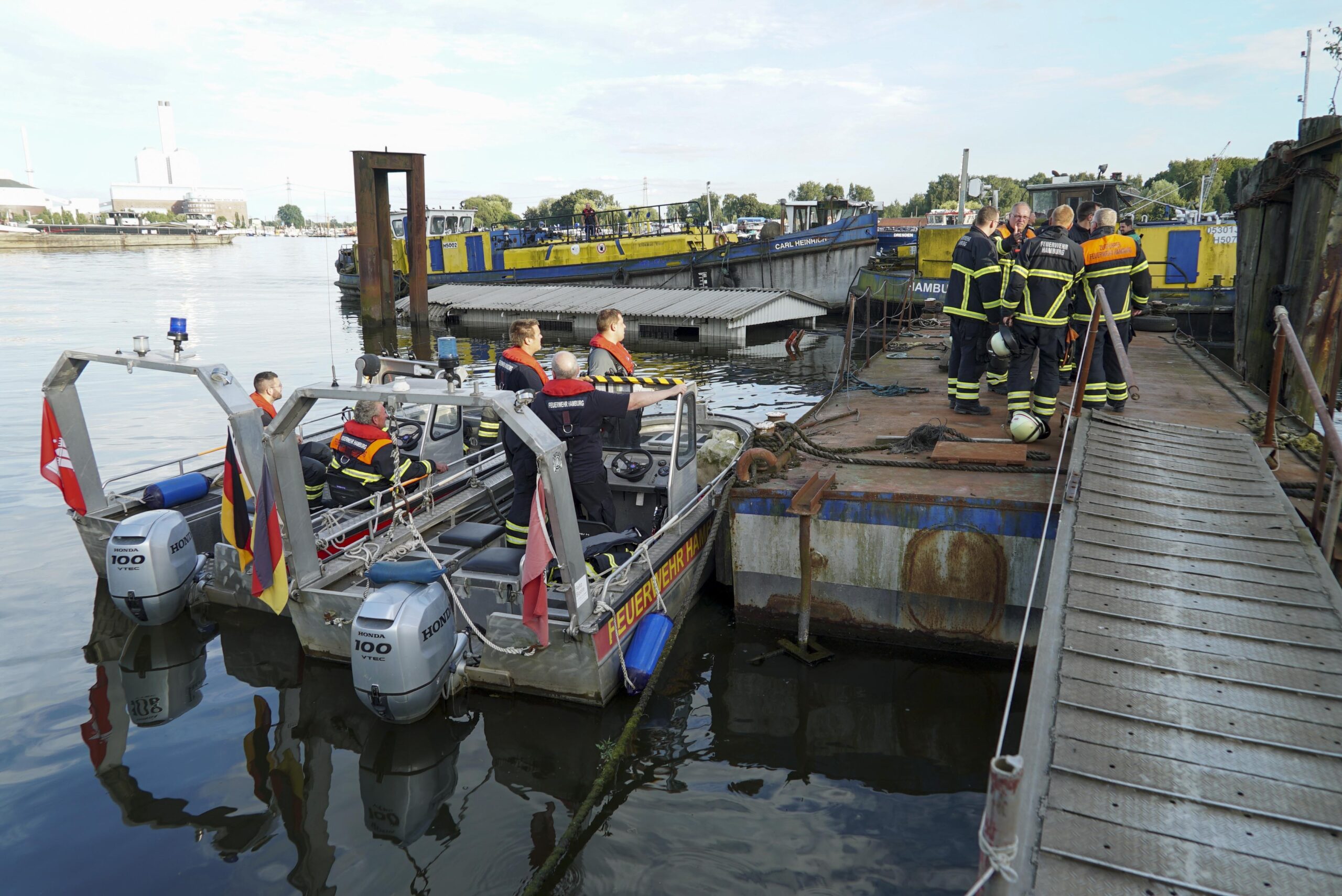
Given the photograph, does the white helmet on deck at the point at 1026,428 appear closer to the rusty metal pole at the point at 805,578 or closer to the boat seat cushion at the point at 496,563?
the rusty metal pole at the point at 805,578

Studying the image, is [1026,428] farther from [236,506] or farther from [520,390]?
[236,506]

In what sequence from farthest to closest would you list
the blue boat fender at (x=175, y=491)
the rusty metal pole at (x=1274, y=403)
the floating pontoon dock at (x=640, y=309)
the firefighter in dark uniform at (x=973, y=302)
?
the floating pontoon dock at (x=640, y=309) → the firefighter in dark uniform at (x=973, y=302) → the blue boat fender at (x=175, y=491) → the rusty metal pole at (x=1274, y=403)

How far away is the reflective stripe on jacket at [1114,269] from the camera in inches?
255

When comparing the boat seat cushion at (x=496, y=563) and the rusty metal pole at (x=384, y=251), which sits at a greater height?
the rusty metal pole at (x=384, y=251)

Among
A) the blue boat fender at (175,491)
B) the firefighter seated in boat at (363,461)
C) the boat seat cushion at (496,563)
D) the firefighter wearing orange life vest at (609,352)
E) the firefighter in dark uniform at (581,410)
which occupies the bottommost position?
the boat seat cushion at (496,563)

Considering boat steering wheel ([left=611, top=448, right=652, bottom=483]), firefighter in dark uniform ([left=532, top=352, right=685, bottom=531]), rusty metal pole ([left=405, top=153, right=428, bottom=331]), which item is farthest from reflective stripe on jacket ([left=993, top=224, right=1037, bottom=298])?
rusty metal pole ([left=405, top=153, right=428, bottom=331])

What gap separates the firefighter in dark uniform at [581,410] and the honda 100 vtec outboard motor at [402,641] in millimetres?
1238

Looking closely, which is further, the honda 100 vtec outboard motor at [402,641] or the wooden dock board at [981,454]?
the wooden dock board at [981,454]

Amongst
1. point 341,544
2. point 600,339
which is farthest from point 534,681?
point 600,339

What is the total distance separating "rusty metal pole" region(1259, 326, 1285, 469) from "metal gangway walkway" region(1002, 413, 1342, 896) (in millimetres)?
664

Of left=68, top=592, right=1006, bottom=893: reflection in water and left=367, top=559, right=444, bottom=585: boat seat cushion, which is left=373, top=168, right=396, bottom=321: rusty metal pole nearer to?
left=68, top=592, right=1006, bottom=893: reflection in water

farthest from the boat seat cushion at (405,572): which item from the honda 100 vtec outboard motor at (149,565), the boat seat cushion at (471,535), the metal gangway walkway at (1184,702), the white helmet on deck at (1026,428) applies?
the white helmet on deck at (1026,428)

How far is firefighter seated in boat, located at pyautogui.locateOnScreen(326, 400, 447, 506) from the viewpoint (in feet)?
21.0

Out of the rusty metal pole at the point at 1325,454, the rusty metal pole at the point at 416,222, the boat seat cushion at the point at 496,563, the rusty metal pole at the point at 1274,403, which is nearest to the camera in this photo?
the rusty metal pole at the point at 1325,454
